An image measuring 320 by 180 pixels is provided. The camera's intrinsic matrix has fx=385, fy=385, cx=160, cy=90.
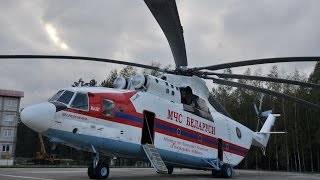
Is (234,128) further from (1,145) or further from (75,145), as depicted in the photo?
(1,145)

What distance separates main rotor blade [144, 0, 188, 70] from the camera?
371 inches

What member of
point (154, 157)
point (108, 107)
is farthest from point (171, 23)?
point (154, 157)

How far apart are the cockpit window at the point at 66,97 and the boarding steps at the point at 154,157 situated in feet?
11.9

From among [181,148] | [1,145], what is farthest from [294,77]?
[1,145]

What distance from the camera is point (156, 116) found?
53.3 ft

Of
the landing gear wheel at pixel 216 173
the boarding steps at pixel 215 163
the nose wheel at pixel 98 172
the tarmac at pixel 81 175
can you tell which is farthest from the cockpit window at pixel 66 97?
the landing gear wheel at pixel 216 173

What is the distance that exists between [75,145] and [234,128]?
10686 millimetres

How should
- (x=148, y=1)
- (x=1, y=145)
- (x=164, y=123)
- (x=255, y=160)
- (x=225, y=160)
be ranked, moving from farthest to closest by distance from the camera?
1. (x=1, y=145)
2. (x=255, y=160)
3. (x=225, y=160)
4. (x=164, y=123)
5. (x=148, y=1)

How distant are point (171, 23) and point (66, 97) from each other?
197 inches

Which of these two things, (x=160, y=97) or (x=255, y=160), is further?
(x=255, y=160)

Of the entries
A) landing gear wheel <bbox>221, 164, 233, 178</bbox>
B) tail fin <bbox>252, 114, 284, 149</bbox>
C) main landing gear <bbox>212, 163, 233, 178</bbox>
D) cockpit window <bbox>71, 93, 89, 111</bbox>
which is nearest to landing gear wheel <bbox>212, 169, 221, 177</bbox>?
main landing gear <bbox>212, 163, 233, 178</bbox>

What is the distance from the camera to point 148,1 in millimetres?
9242

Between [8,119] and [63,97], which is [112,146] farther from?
[8,119]

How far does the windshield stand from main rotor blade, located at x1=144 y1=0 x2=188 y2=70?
159 inches
